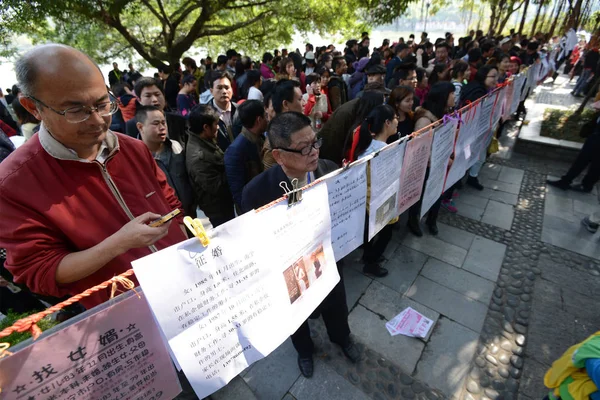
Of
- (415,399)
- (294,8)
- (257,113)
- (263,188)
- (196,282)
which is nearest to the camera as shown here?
(196,282)

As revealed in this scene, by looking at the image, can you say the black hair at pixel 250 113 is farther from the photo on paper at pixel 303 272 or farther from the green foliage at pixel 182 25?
the green foliage at pixel 182 25

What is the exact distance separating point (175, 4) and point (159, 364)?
1737 centimetres

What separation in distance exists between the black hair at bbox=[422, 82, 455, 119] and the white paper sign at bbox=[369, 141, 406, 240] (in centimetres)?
177

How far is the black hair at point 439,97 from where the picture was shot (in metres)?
3.53

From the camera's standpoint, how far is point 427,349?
2566 mm

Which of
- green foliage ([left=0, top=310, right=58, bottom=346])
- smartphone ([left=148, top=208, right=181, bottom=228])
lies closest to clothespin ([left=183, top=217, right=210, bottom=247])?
smartphone ([left=148, top=208, right=181, bottom=228])

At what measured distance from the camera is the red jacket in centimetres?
115

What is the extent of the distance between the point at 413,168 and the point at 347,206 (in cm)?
110

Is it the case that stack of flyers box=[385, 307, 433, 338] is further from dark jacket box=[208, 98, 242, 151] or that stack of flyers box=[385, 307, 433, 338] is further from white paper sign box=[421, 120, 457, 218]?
dark jacket box=[208, 98, 242, 151]

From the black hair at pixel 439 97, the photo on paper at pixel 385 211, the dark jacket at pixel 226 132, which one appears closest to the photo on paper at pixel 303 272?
the photo on paper at pixel 385 211

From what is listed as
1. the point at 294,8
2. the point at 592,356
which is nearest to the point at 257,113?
the point at 592,356

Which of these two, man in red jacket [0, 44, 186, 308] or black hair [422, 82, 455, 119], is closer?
man in red jacket [0, 44, 186, 308]

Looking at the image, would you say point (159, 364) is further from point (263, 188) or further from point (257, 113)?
point (257, 113)

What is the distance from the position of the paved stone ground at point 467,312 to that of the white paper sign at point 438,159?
933 millimetres
